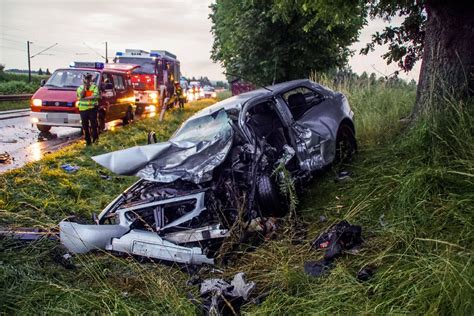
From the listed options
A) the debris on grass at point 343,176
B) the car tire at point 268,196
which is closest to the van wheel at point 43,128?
the debris on grass at point 343,176

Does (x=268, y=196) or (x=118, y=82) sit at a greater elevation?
(x=118, y=82)

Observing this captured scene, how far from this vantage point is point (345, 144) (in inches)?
291

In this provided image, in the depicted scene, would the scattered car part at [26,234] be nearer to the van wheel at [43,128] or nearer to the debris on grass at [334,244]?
the debris on grass at [334,244]

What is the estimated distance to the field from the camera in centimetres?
326

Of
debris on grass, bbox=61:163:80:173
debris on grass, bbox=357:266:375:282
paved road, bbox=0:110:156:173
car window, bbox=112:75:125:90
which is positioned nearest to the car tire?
debris on grass, bbox=357:266:375:282

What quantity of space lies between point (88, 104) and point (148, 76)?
10435 mm

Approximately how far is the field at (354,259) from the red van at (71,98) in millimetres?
7012

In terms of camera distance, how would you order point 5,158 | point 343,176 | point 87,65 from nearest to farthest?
point 343,176, point 5,158, point 87,65

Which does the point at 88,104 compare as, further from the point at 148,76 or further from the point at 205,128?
the point at 148,76

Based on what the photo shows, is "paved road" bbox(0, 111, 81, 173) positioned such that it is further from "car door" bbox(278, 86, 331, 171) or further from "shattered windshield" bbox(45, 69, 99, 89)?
"car door" bbox(278, 86, 331, 171)

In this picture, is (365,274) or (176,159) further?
(176,159)

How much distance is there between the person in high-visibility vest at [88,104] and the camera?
1134 centimetres

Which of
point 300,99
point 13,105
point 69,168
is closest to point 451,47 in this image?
point 300,99

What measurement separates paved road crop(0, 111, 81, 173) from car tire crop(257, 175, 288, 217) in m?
5.90
